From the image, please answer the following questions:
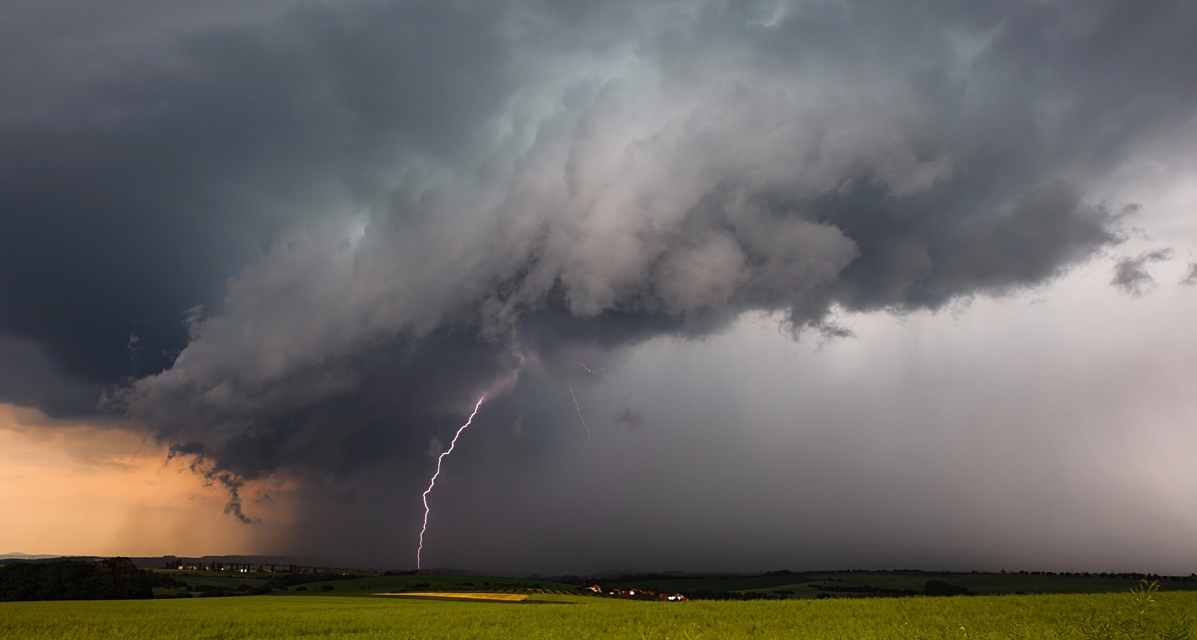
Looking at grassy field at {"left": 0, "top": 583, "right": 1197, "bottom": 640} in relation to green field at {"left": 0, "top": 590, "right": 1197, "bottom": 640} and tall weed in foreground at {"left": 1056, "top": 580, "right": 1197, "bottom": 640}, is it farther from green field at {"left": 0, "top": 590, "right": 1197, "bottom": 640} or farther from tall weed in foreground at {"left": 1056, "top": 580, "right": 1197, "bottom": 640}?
tall weed in foreground at {"left": 1056, "top": 580, "right": 1197, "bottom": 640}

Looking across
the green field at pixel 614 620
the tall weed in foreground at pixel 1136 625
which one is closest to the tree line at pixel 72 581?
the green field at pixel 614 620

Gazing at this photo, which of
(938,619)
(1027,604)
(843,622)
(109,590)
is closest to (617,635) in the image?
(843,622)

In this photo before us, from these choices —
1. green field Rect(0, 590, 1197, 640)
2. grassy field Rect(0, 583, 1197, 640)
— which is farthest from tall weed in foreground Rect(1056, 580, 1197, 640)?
green field Rect(0, 590, 1197, 640)

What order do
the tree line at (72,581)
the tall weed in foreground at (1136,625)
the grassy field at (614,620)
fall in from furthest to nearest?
the tree line at (72,581)
the grassy field at (614,620)
the tall weed in foreground at (1136,625)

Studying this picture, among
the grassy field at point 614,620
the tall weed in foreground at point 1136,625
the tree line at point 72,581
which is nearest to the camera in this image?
the tall weed in foreground at point 1136,625

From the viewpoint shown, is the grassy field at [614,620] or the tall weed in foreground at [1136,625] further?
the grassy field at [614,620]

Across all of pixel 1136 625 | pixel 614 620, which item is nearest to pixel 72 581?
pixel 614 620

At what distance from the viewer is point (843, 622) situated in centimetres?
3884

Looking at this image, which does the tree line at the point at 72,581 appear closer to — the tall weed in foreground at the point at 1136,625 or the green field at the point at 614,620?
the green field at the point at 614,620

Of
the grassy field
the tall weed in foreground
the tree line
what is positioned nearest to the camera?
the tall weed in foreground

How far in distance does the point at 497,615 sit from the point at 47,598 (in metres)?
77.4

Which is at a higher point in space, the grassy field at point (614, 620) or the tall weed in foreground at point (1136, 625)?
the tall weed in foreground at point (1136, 625)

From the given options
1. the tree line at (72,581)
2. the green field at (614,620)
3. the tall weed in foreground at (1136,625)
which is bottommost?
the tree line at (72,581)

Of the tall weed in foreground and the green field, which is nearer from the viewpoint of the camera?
the tall weed in foreground
